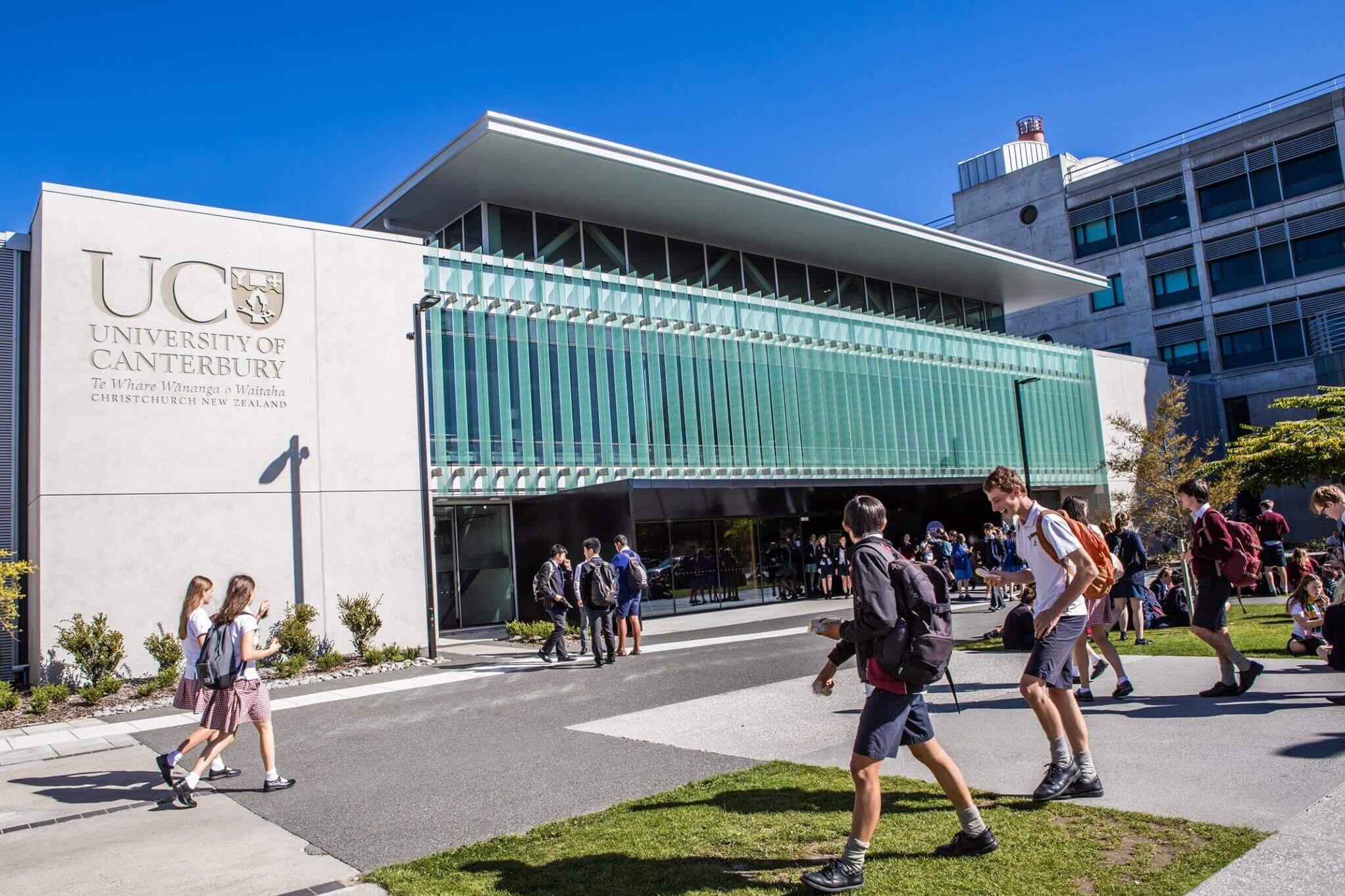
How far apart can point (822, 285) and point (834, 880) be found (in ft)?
101

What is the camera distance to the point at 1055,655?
5555 millimetres

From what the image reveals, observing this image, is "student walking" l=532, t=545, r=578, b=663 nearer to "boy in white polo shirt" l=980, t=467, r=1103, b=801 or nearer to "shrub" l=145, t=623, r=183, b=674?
"shrub" l=145, t=623, r=183, b=674

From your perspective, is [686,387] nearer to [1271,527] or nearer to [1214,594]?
[1271,527]

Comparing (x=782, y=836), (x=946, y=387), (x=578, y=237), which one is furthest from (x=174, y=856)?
(x=946, y=387)

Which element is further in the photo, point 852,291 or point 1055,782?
point 852,291

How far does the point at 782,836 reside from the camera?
5156mm

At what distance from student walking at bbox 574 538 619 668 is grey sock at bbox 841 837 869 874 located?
31.1ft

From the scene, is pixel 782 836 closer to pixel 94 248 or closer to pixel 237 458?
pixel 237 458

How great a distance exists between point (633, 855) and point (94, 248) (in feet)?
51.5

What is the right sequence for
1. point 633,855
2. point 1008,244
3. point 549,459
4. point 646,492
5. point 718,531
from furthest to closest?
point 1008,244, point 718,531, point 549,459, point 646,492, point 633,855

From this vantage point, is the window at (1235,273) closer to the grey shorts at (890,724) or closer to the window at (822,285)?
the window at (822,285)

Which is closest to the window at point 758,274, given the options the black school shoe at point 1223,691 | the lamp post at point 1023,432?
the lamp post at point 1023,432

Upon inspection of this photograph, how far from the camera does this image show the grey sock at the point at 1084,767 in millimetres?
5453

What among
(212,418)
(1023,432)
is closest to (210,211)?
(212,418)
